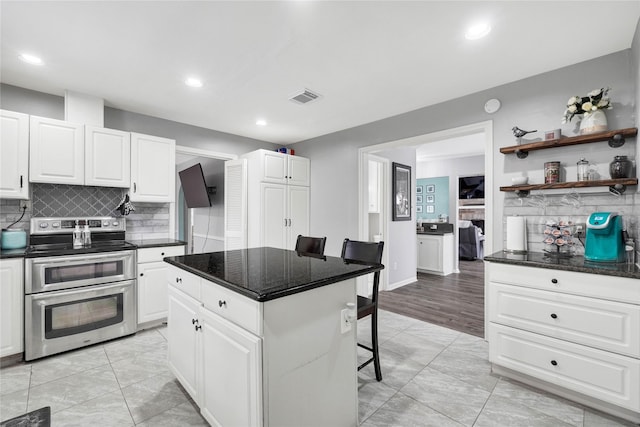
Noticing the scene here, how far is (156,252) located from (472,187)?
7.65 m

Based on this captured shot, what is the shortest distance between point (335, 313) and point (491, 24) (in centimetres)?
209

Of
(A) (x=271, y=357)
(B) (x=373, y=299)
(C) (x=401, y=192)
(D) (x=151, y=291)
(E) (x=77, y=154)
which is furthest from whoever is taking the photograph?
(C) (x=401, y=192)

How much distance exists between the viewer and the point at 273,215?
4207mm

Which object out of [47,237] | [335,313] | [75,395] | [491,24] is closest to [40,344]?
[75,395]

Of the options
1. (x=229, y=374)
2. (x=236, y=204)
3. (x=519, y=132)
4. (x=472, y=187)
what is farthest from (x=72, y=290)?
(x=472, y=187)

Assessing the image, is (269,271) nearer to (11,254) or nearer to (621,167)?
(11,254)

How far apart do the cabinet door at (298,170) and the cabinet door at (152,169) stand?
1.64m

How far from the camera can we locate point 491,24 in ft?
6.24

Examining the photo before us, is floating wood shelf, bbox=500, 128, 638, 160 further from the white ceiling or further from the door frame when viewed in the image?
the white ceiling

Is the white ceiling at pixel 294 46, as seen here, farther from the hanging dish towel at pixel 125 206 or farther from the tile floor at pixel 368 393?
the tile floor at pixel 368 393

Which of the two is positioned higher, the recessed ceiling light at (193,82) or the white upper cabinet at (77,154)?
the recessed ceiling light at (193,82)

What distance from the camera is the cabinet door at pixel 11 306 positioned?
2270 mm

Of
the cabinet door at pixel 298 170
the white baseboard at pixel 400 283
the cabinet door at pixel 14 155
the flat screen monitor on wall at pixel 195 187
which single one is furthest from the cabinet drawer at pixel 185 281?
the white baseboard at pixel 400 283

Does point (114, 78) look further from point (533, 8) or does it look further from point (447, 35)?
point (533, 8)
